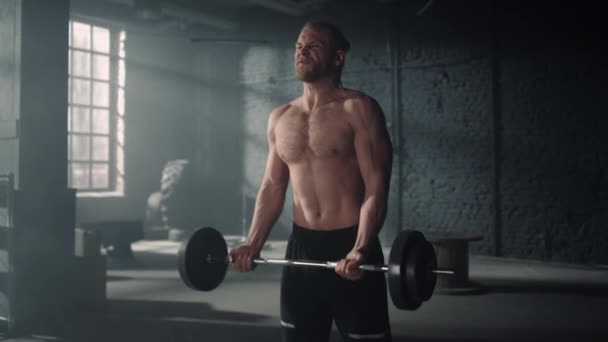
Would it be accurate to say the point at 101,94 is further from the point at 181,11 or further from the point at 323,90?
the point at 323,90

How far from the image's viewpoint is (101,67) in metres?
10.3

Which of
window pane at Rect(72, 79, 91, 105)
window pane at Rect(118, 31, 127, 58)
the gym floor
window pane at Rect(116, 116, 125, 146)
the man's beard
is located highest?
window pane at Rect(118, 31, 127, 58)

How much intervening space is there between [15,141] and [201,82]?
710 cm

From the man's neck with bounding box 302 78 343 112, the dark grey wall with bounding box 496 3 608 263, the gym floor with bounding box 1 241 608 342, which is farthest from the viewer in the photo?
the dark grey wall with bounding box 496 3 608 263

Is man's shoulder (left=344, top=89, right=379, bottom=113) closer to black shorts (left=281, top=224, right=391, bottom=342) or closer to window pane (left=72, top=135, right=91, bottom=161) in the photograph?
black shorts (left=281, top=224, right=391, bottom=342)

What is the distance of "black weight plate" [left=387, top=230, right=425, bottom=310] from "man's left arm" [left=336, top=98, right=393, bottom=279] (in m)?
0.10

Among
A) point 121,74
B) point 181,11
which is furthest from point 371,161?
point 121,74

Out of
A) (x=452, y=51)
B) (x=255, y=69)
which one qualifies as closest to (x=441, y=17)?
(x=452, y=51)

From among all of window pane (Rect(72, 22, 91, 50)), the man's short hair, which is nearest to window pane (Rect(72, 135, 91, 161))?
window pane (Rect(72, 22, 91, 50))

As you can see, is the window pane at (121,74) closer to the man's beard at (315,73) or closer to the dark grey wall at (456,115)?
the dark grey wall at (456,115)

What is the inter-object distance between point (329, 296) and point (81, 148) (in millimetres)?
8738

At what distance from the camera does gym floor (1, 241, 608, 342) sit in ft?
13.4

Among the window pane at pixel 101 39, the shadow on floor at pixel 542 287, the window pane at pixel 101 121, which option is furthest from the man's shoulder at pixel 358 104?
the window pane at pixel 101 39

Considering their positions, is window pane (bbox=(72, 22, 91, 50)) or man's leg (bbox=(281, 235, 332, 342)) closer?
man's leg (bbox=(281, 235, 332, 342))
